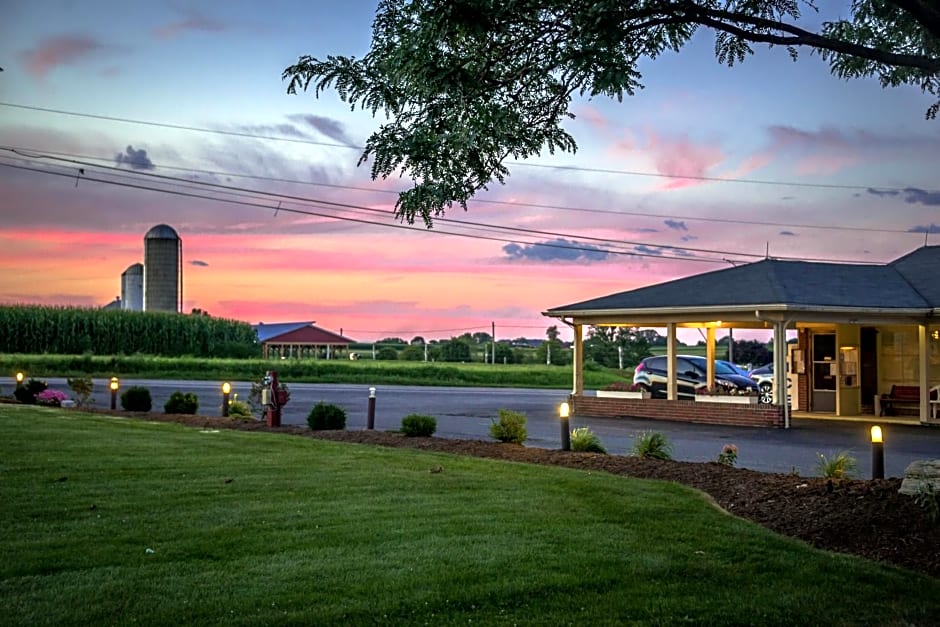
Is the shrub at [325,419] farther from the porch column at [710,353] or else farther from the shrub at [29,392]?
the porch column at [710,353]

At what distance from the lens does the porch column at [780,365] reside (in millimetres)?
22031

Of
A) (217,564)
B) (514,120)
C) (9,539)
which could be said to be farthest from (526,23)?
(9,539)

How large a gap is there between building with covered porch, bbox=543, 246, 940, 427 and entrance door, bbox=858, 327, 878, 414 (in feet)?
0.09

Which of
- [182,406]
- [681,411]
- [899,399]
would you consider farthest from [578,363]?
[182,406]

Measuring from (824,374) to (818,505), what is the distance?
59.1 ft

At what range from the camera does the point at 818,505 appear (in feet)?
30.4

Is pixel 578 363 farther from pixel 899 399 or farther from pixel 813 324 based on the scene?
pixel 899 399

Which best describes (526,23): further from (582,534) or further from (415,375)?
(415,375)

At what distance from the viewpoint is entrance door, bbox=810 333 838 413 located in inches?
1012

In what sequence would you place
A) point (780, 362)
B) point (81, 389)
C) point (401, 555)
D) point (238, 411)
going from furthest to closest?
point (780, 362) → point (81, 389) → point (238, 411) → point (401, 555)

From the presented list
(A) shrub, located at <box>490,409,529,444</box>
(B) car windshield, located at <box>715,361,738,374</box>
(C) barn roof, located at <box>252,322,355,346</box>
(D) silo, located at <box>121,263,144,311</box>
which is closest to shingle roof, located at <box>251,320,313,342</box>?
(C) barn roof, located at <box>252,322,355,346</box>

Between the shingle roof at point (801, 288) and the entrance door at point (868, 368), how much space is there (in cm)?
147

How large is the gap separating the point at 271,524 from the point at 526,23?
486cm

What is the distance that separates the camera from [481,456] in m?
13.7
